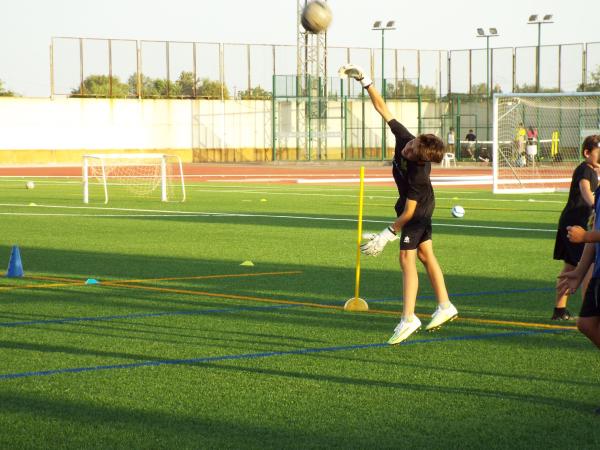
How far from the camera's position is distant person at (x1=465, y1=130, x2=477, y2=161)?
2344 inches

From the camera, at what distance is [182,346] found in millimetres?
8633

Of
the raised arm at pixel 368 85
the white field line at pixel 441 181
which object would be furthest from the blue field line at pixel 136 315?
the white field line at pixel 441 181

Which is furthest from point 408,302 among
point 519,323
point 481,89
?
point 481,89

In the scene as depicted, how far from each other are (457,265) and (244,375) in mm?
7128

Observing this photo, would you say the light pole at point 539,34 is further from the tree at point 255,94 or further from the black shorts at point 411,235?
the black shorts at point 411,235

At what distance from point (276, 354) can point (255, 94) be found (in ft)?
216

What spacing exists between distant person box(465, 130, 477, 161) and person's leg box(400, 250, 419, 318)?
50905 mm

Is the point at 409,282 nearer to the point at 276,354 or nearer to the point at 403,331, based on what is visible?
the point at 403,331

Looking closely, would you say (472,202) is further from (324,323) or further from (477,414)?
(477,414)

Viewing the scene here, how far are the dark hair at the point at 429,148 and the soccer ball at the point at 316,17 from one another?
35929mm

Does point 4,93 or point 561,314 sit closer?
point 561,314

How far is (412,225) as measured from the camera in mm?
9156

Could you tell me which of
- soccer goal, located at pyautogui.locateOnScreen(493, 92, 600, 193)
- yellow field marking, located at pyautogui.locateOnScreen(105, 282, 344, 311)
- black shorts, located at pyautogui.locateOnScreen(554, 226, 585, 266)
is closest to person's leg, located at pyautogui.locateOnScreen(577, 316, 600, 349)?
black shorts, located at pyautogui.locateOnScreen(554, 226, 585, 266)

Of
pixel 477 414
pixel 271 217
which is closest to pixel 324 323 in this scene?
pixel 477 414
